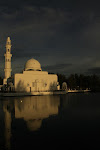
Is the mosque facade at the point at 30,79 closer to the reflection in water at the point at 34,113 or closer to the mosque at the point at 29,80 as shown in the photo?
the mosque at the point at 29,80

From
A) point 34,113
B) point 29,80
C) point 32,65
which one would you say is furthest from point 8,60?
point 34,113

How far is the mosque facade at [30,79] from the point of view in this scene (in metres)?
55.7

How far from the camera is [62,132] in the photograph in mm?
9180

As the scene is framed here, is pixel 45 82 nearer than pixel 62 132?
No

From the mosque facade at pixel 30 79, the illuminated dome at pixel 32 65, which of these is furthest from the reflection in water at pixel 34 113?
the illuminated dome at pixel 32 65

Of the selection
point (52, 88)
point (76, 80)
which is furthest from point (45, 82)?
point (76, 80)

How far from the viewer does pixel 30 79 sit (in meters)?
57.6

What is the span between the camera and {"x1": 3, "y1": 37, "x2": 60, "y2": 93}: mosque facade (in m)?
55.7

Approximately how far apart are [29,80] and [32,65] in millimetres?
6979

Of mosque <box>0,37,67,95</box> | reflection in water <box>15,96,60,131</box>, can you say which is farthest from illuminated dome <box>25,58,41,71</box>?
reflection in water <box>15,96,60,131</box>

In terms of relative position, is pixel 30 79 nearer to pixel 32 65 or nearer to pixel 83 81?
pixel 32 65

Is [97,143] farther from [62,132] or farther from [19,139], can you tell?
[19,139]

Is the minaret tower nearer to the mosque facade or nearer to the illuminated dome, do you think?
the mosque facade

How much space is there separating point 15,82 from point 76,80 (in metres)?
46.3
